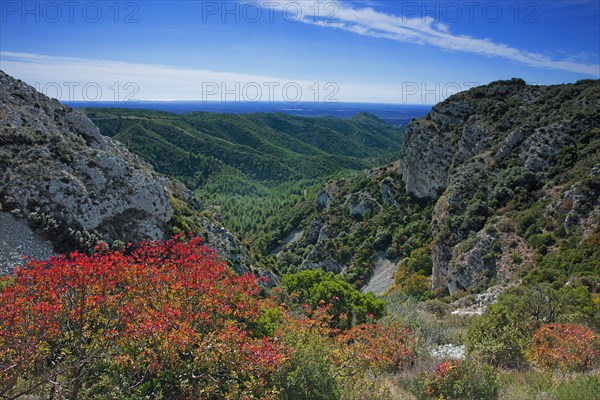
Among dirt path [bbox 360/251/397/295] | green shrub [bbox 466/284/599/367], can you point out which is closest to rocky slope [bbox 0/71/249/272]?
green shrub [bbox 466/284/599/367]

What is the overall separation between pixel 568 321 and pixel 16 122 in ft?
134

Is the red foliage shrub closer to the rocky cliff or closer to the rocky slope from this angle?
the rocky slope

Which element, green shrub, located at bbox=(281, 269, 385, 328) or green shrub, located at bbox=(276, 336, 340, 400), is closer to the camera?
green shrub, located at bbox=(276, 336, 340, 400)

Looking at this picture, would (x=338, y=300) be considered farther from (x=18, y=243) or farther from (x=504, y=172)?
(x=504, y=172)

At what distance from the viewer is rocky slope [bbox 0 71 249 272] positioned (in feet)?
84.3

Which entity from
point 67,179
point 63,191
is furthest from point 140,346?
point 67,179

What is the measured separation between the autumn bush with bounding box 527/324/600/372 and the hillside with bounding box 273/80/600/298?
14.8 m

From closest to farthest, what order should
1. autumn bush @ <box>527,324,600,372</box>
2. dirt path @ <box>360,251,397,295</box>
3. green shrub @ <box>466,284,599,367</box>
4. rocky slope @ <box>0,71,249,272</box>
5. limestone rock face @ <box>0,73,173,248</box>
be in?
autumn bush @ <box>527,324,600,372</box> → green shrub @ <box>466,284,599,367</box> → rocky slope @ <box>0,71,249,272</box> → limestone rock face @ <box>0,73,173,248</box> → dirt path @ <box>360,251,397,295</box>

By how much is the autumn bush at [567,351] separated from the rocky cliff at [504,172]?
23.0m

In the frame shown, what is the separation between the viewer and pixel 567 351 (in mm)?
12406

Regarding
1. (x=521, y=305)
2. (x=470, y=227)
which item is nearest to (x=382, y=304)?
(x=521, y=305)

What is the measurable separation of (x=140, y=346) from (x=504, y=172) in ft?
173

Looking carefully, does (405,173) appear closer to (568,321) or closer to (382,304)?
(382,304)

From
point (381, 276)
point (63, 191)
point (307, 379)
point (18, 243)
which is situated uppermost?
point (63, 191)
